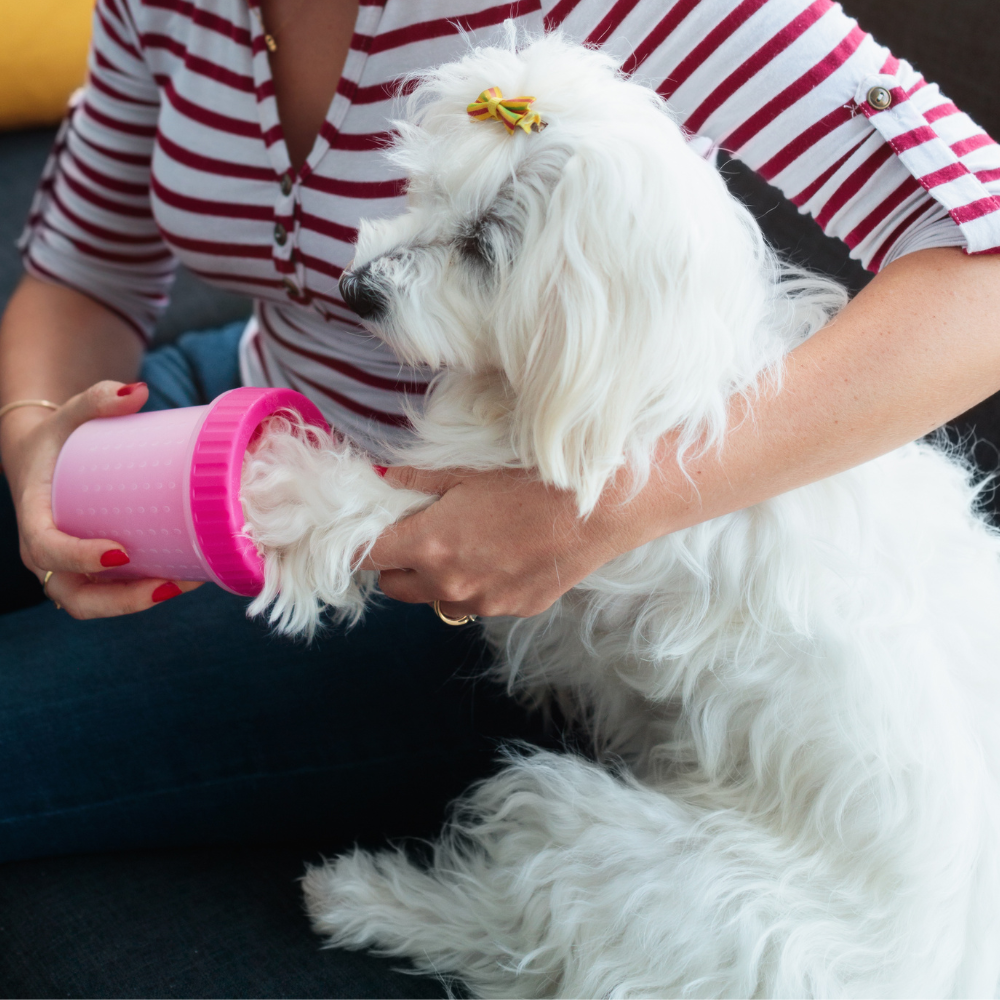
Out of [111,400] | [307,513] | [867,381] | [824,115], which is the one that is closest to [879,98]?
[824,115]

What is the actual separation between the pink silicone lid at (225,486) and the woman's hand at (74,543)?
0.11m

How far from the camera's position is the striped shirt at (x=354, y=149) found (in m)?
0.63

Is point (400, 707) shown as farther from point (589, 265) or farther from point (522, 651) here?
point (589, 265)

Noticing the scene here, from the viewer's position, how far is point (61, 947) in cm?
74

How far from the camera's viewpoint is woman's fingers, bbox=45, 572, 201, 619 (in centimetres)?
71

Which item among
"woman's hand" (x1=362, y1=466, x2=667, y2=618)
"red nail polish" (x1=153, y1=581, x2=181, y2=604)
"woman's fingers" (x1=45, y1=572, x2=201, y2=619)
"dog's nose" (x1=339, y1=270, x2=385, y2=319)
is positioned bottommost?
"woman's fingers" (x1=45, y1=572, x2=201, y2=619)

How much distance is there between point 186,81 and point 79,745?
715 mm

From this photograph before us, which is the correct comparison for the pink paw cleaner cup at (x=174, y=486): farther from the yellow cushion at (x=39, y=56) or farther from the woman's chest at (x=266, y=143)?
the yellow cushion at (x=39, y=56)

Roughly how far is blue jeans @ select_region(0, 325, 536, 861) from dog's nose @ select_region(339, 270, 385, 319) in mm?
420

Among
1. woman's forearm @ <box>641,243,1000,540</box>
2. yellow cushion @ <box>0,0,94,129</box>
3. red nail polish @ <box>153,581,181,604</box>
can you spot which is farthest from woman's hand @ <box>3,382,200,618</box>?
yellow cushion @ <box>0,0,94,129</box>

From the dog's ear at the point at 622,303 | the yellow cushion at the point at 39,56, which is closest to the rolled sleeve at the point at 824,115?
the dog's ear at the point at 622,303

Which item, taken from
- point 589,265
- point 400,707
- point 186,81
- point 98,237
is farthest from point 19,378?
point 589,265

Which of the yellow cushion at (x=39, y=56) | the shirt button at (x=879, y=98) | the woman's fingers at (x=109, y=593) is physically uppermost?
the shirt button at (x=879, y=98)

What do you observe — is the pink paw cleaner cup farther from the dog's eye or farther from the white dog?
the dog's eye
